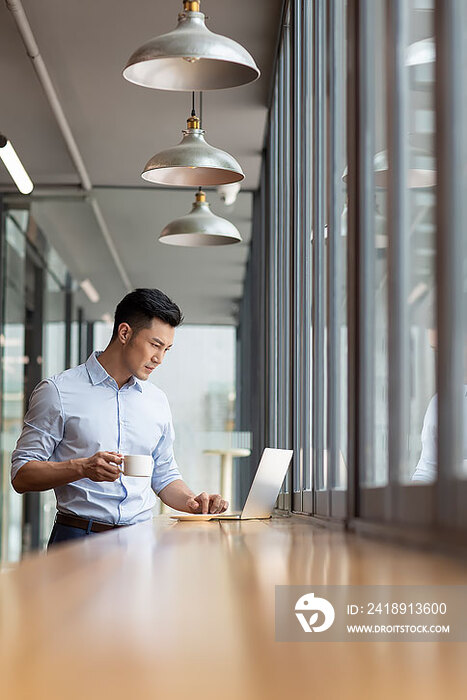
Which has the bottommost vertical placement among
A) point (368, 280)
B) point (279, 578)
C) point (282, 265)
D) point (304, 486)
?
point (304, 486)

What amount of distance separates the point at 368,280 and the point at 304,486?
62.8 inches

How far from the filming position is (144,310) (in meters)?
3.42

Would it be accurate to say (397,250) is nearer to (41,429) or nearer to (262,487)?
(262,487)

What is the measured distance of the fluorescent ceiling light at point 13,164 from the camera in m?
5.38

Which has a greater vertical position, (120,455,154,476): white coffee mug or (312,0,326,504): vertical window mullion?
(312,0,326,504): vertical window mullion

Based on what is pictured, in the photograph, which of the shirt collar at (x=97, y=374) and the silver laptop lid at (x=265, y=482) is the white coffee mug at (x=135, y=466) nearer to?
the silver laptop lid at (x=265, y=482)

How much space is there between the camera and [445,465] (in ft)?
4.02

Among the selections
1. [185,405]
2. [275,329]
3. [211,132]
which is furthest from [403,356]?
[185,405]

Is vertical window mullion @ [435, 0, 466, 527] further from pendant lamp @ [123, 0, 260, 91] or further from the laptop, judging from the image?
the laptop

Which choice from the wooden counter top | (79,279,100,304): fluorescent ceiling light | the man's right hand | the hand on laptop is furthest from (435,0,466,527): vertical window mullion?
(79,279,100,304): fluorescent ceiling light

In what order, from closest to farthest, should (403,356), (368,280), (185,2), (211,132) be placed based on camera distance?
(403,356), (368,280), (185,2), (211,132)

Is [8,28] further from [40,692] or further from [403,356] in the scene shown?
[40,692]

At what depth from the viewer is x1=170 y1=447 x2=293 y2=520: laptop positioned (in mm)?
2830

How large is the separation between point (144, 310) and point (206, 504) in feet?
2.63
